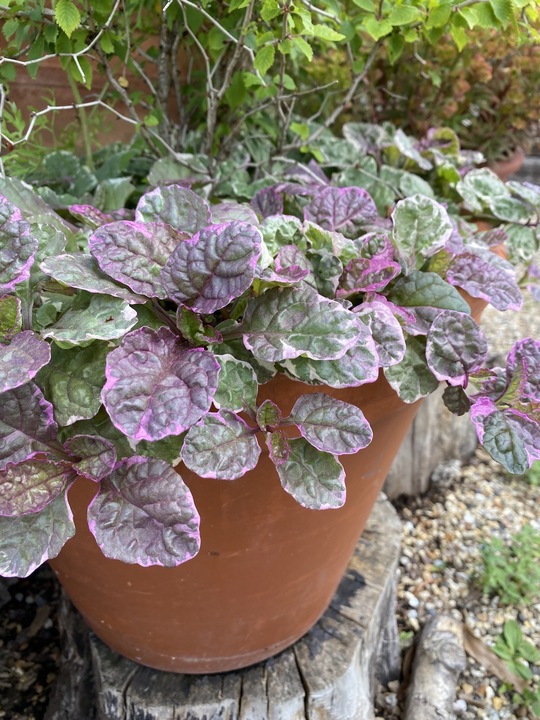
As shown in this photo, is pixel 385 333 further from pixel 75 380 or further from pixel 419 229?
pixel 75 380

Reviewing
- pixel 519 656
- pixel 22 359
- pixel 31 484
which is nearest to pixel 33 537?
pixel 31 484

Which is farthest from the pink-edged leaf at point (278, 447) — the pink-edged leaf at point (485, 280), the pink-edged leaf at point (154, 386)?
the pink-edged leaf at point (485, 280)

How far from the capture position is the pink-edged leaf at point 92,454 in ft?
1.84

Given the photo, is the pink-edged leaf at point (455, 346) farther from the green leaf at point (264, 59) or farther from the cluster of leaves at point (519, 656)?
the cluster of leaves at point (519, 656)

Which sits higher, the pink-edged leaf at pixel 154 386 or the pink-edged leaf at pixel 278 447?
the pink-edged leaf at pixel 154 386

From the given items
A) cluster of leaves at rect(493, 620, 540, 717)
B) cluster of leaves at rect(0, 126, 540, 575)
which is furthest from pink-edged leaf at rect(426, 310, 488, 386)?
cluster of leaves at rect(493, 620, 540, 717)

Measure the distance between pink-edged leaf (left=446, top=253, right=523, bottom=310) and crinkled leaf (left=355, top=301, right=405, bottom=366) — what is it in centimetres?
16

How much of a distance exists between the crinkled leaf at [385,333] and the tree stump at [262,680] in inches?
25.3

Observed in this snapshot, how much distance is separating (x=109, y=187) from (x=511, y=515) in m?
1.42

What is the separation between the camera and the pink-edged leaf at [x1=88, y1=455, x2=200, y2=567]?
1.77ft

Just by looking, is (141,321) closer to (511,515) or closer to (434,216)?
(434,216)

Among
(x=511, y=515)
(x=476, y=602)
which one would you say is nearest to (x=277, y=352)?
(x=476, y=602)

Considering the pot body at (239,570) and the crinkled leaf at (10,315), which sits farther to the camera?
the pot body at (239,570)

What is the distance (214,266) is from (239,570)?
16.8 inches
